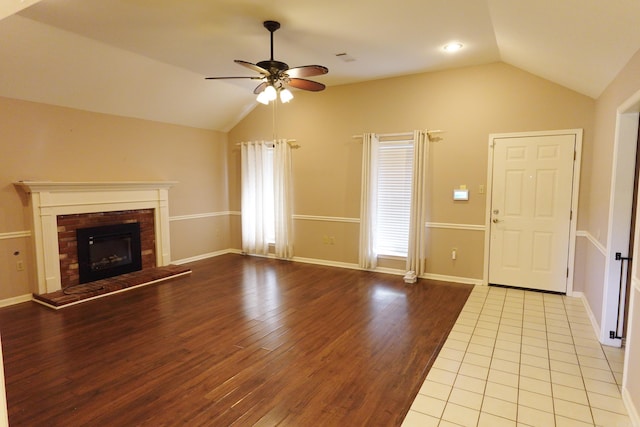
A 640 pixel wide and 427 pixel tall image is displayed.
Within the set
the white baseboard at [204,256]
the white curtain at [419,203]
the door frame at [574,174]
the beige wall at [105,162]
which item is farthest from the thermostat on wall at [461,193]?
the beige wall at [105,162]

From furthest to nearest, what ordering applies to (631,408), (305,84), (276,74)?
1. (305,84)
2. (276,74)
3. (631,408)

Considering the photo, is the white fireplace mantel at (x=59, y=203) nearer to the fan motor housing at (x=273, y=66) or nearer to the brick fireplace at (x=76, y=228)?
the brick fireplace at (x=76, y=228)

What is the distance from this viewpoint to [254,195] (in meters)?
6.79

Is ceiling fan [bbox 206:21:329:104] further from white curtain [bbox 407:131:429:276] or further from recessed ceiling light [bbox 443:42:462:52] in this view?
white curtain [bbox 407:131:429:276]

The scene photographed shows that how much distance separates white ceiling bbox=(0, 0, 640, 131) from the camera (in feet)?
9.71

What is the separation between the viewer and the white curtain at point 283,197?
639 cm

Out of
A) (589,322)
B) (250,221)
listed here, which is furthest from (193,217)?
(589,322)

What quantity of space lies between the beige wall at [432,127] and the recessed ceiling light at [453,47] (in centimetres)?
78

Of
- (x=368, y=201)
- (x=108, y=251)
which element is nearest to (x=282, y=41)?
(x=368, y=201)

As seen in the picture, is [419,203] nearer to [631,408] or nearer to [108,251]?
[631,408]

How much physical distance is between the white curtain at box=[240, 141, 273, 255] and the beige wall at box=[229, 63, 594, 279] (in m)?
0.41

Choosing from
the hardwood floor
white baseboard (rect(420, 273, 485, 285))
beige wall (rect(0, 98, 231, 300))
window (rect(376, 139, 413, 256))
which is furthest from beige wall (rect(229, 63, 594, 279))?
beige wall (rect(0, 98, 231, 300))

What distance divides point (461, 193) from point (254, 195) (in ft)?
12.3

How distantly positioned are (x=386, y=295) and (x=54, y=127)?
4899mm
